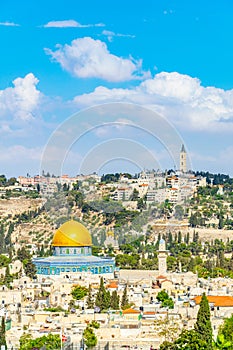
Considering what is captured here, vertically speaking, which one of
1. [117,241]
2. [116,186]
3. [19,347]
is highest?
[116,186]

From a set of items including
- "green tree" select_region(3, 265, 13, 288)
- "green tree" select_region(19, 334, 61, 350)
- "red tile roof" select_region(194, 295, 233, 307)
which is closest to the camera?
"green tree" select_region(19, 334, 61, 350)

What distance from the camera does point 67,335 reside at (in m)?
24.9

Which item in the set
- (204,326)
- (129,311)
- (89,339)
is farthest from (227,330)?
(129,311)

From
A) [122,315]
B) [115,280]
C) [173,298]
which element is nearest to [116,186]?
[115,280]

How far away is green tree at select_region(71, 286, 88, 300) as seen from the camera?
33.8m

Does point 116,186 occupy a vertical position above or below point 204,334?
above

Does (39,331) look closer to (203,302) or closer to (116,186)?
(203,302)

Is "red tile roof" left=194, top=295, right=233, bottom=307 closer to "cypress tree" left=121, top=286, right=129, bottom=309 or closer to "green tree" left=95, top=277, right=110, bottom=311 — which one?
"cypress tree" left=121, top=286, right=129, bottom=309

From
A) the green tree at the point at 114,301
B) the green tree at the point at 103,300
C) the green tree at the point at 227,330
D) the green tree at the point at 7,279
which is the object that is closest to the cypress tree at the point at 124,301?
the green tree at the point at 114,301

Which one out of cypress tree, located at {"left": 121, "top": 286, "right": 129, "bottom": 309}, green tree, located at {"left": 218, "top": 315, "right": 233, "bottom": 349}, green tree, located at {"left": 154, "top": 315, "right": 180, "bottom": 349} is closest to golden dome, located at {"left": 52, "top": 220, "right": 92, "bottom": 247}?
cypress tree, located at {"left": 121, "top": 286, "right": 129, "bottom": 309}

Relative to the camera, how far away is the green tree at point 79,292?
3375 centimetres

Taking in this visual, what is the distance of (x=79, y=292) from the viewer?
112 ft

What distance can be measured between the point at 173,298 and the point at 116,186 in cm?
4531

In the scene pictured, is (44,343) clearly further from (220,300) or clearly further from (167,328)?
(220,300)
